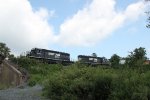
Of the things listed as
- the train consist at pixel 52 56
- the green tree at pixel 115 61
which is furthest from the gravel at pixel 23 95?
the train consist at pixel 52 56

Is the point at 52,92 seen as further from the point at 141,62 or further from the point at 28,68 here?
the point at 28,68

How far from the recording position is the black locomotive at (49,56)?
260 feet

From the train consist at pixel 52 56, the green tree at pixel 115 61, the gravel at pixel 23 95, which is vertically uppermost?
the train consist at pixel 52 56

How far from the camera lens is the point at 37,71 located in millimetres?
77875

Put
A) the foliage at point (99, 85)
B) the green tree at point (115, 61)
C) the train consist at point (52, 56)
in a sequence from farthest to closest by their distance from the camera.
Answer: the train consist at point (52, 56) → the green tree at point (115, 61) → the foliage at point (99, 85)

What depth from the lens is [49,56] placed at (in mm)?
80625

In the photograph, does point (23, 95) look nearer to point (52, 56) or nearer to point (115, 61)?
point (115, 61)

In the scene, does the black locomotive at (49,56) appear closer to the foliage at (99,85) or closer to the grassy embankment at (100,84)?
the grassy embankment at (100,84)

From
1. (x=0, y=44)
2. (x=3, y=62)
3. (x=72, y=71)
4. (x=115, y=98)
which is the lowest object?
(x=115, y=98)

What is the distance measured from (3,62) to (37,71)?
6725mm

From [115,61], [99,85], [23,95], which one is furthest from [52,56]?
[99,85]

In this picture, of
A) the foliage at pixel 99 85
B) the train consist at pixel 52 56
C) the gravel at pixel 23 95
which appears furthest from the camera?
the train consist at pixel 52 56

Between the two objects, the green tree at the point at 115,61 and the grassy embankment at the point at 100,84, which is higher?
the green tree at the point at 115,61

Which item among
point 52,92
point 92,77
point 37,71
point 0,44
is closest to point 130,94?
point 92,77
